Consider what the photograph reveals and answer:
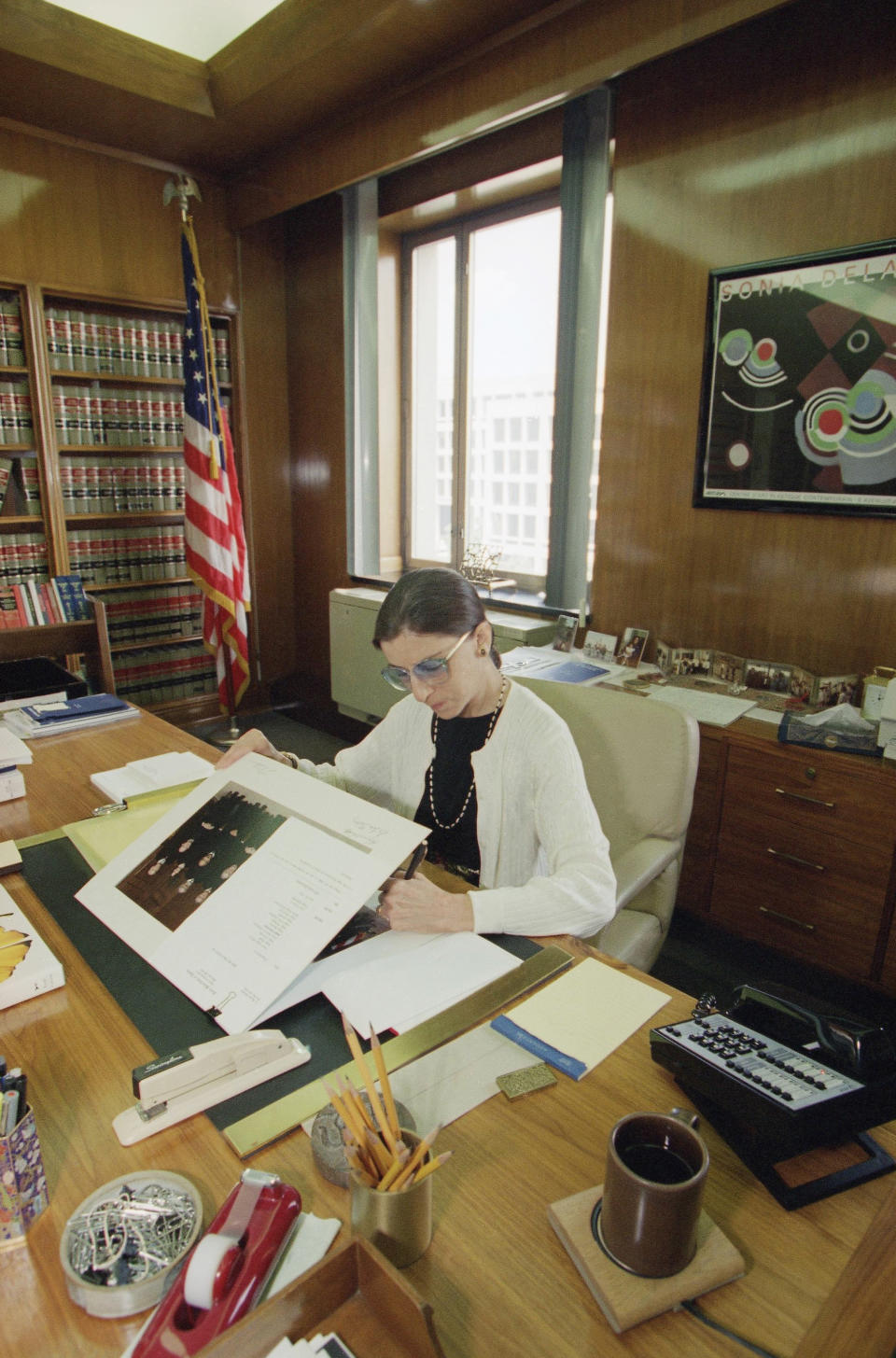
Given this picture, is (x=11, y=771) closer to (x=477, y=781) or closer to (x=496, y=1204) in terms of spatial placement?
(x=477, y=781)

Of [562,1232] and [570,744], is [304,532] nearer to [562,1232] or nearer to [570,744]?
[570,744]

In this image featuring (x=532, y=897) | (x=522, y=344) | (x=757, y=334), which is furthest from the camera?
(x=522, y=344)

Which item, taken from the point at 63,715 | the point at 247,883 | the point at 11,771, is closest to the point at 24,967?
the point at 247,883

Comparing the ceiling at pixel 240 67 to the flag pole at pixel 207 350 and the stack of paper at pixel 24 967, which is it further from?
the stack of paper at pixel 24 967

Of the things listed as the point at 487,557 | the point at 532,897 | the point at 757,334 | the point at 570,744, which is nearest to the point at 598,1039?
the point at 532,897

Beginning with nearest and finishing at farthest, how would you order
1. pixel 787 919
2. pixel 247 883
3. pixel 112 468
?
pixel 247 883
pixel 787 919
pixel 112 468

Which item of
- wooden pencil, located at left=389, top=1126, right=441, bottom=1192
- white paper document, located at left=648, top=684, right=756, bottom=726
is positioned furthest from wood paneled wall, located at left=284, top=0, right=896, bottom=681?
wooden pencil, located at left=389, top=1126, right=441, bottom=1192

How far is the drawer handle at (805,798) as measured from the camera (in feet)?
6.93

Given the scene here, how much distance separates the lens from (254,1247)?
641 mm

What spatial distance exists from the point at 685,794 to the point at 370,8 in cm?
285

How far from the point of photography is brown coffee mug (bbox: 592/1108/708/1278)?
2.03 ft

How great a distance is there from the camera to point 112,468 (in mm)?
4035

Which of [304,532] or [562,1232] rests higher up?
[304,532]

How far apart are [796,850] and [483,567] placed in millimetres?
2033
